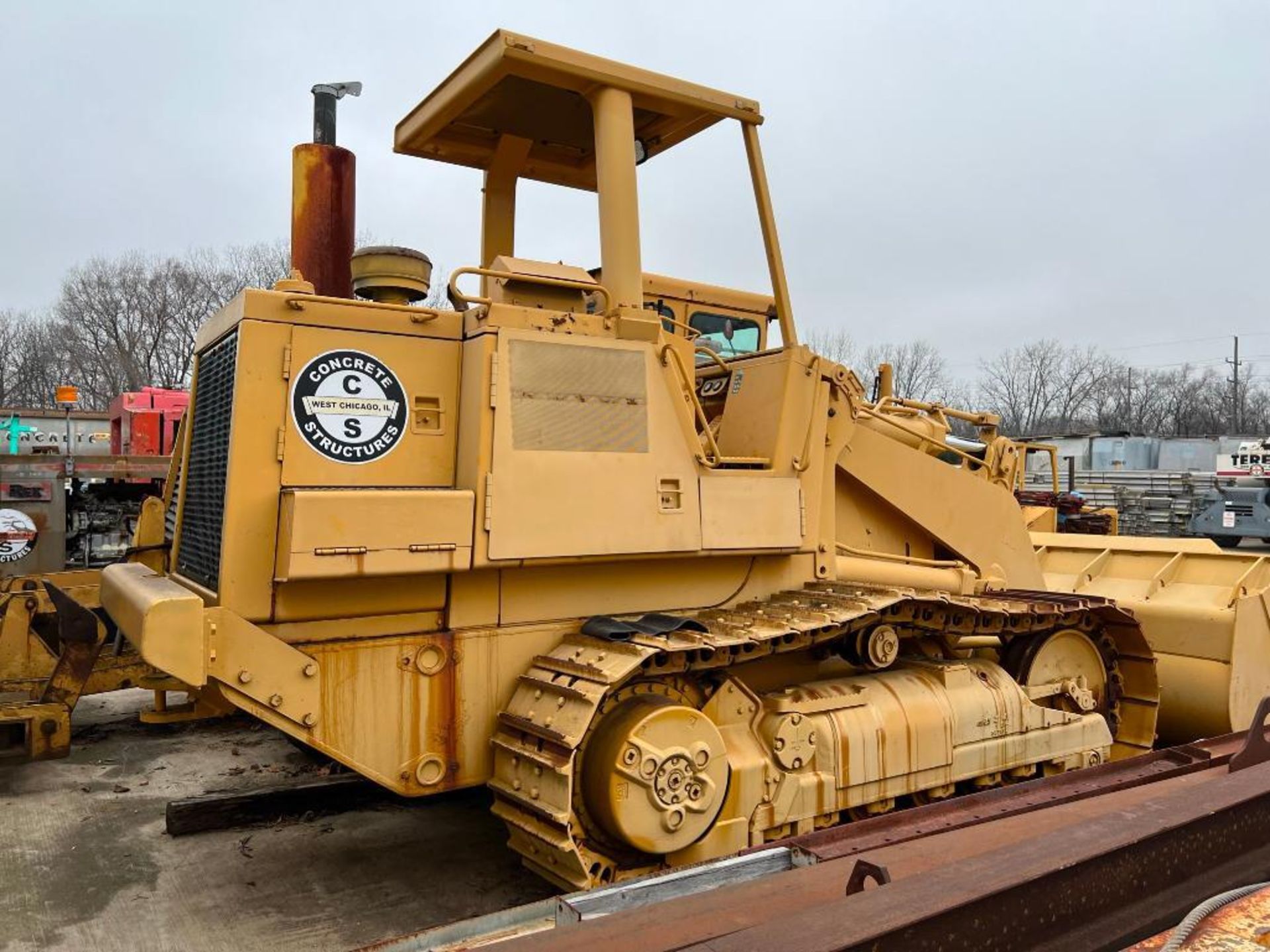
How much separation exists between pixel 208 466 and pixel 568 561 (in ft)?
5.17

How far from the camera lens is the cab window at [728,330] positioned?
696 cm

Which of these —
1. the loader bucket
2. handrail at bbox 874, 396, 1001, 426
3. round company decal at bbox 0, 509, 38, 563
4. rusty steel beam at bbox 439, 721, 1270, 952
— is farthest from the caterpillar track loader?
round company decal at bbox 0, 509, 38, 563

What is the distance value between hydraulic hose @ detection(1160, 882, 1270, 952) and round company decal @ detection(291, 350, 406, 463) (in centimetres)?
303

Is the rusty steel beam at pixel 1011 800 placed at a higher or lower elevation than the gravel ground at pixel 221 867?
higher

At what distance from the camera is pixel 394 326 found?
4.07m

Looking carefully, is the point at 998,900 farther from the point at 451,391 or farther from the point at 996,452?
the point at 996,452

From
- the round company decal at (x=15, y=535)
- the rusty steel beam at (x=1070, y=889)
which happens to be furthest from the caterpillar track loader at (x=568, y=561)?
the round company decal at (x=15, y=535)

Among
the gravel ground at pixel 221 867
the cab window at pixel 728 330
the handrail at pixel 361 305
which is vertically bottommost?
the gravel ground at pixel 221 867

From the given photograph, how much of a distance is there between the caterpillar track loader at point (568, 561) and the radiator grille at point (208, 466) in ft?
0.08

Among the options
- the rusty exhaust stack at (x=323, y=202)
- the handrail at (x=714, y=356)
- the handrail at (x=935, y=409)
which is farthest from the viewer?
the handrail at (x=935, y=409)

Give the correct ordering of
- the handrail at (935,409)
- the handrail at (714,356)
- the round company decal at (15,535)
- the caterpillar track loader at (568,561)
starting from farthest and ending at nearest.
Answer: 1. the round company decal at (15,535)
2. the handrail at (935,409)
3. the handrail at (714,356)
4. the caterpillar track loader at (568,561)

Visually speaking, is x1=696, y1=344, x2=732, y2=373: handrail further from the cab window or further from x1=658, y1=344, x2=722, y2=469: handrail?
the cab window

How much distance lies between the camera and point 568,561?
410 centimetres

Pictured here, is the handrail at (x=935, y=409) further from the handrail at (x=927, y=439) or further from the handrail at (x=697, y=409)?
the handrail at (x=697, y=409)
